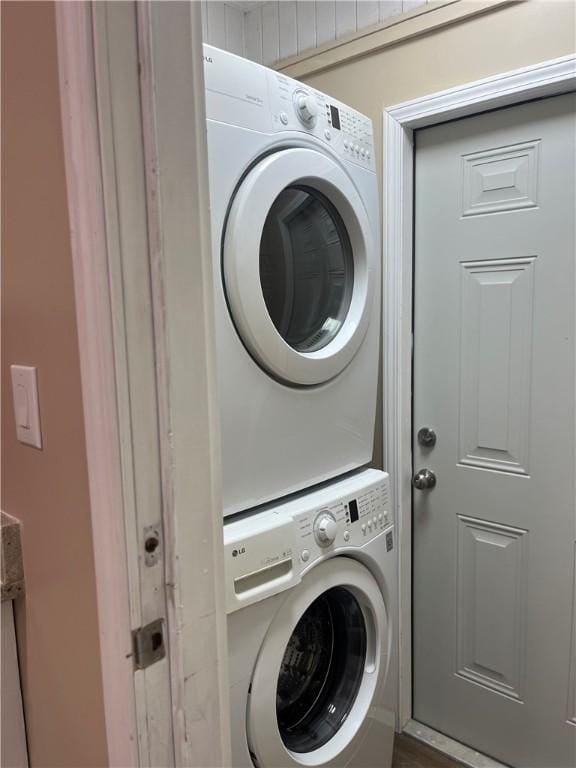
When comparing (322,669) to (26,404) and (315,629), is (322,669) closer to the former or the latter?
(315,629)

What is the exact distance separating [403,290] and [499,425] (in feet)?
1.63

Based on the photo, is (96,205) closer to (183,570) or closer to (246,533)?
(183,570)

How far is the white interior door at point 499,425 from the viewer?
154cm

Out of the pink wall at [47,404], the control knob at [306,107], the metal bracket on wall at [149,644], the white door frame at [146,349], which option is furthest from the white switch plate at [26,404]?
the control knob at [306,107]

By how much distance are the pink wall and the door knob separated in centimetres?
127

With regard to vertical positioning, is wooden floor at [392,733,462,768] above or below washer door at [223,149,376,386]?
below

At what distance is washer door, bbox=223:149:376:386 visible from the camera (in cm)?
106

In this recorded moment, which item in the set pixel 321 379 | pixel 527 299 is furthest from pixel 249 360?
pixel 527 299

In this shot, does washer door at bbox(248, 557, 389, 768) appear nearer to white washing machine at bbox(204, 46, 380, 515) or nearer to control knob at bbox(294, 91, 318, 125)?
white washing machine at bbox(204, 46, 380, 515)

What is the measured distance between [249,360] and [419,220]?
945mm

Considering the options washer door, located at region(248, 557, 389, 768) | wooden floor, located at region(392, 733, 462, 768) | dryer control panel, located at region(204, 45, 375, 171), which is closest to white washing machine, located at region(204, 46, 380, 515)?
dryer control panel, located at region(204, 45, 375, 171)

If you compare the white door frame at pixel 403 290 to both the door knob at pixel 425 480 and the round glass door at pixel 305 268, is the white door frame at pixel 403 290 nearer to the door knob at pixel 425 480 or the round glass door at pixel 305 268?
the door knob at pixel 425 480

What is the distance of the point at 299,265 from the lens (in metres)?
1.24

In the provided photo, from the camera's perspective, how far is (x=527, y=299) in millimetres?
1577
